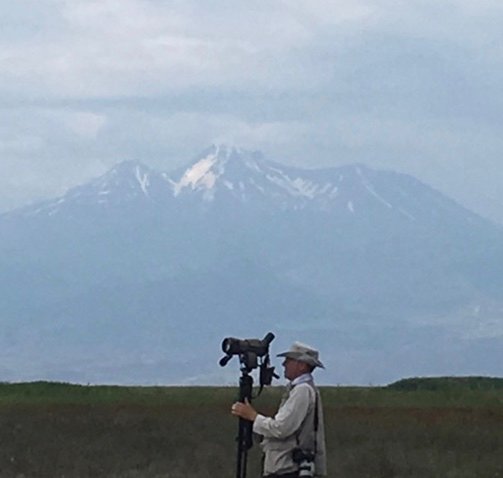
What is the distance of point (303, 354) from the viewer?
1805 centimetres

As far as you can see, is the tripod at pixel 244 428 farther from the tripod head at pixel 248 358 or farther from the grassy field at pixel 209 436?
the grassy field at pixel 209 436

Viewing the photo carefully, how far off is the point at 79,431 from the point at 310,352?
18398mm

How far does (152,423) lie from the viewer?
37.0 meters

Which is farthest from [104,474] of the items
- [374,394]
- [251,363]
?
[374,394]

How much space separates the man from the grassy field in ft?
38.6

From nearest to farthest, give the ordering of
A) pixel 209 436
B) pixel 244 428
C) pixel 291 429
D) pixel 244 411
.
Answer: pixel 291 429
pixel 244 411
pixel 244 428
pixel 209 436

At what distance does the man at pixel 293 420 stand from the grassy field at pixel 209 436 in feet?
38.6

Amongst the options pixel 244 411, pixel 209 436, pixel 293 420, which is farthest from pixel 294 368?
pixel 209 436

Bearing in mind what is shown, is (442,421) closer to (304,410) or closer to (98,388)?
(98,388)

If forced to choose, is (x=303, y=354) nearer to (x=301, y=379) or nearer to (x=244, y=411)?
(x=301, y=379)

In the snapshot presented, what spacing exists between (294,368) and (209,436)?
17.2 metres

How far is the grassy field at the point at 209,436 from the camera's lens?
3097 cm

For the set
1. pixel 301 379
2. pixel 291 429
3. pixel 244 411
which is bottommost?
pixel 291 429

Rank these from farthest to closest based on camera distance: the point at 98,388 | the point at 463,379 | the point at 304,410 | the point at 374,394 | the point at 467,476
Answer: the point at 463,379 < the point at 98,388 < the point at 374,394 < the point at 467,476 < the point at 304,410
